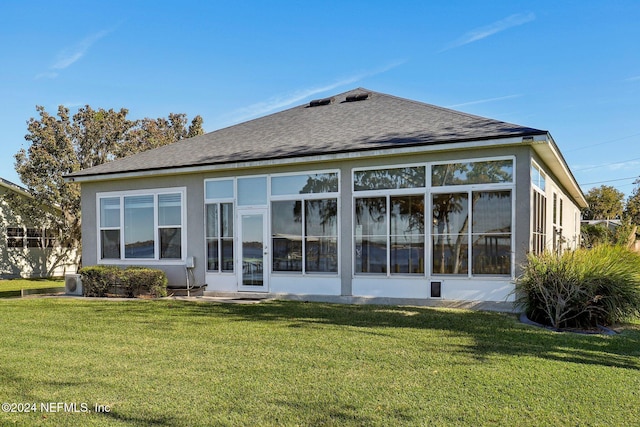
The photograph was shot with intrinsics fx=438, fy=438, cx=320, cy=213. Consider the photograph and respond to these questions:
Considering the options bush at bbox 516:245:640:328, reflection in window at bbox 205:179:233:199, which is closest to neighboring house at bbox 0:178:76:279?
reflection in window at bbox 205:179:233:199

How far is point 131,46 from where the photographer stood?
48.5ft

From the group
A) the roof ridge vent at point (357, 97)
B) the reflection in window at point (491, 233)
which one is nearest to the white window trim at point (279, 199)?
the reflection in window at point (491, 233)

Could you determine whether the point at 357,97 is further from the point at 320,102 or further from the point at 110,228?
the point at 110,228

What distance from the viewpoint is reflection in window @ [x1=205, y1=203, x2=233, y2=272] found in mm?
11695

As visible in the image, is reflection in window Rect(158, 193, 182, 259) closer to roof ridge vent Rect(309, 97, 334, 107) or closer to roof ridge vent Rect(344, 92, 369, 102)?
roof ridge vent Rect(309, 97, 334, 107)

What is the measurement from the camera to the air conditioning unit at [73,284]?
1200 cm

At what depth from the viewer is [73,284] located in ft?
39.6

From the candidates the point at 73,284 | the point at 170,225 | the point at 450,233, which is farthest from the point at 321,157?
the point at 73,284

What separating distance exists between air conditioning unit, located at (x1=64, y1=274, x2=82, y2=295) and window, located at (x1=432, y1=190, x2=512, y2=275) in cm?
942

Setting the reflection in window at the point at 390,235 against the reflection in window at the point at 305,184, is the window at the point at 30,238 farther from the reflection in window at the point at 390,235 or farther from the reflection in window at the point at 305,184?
the reflection in window at the point at 390,235

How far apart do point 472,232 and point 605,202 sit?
167ft

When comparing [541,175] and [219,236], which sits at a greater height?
[541,175]

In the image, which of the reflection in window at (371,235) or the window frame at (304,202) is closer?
the reflection in window at (371,235)

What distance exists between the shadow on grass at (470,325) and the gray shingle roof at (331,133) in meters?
3.53
